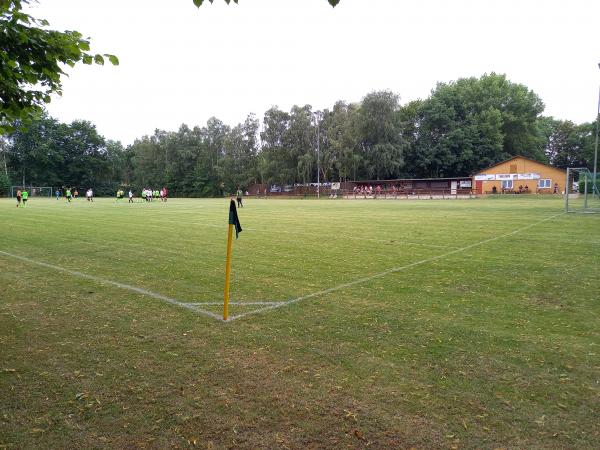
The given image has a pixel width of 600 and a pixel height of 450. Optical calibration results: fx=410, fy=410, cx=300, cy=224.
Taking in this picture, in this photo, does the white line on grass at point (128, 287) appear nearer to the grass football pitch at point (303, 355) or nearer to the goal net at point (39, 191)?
the grass football pitch at point (303, 355)

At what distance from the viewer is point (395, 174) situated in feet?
247

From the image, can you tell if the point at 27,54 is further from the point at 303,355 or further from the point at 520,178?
the point at 520,178

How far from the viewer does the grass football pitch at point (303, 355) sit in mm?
3164

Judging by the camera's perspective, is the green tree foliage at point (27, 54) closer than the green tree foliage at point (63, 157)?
Yes

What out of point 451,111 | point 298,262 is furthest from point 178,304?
point 451,111

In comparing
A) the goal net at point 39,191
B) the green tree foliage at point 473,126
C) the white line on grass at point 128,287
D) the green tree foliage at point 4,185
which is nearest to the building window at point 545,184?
the green tree foliage at point 473,126

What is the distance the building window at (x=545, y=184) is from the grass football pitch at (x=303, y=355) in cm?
5973

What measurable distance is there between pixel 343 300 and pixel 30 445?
446cm

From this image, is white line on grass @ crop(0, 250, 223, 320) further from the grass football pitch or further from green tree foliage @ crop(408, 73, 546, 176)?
green tree foliage @ crop(408, 73, 546, 176)

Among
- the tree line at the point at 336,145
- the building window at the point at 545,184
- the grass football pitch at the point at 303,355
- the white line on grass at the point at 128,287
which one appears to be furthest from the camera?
the tree line at the point at 336,145

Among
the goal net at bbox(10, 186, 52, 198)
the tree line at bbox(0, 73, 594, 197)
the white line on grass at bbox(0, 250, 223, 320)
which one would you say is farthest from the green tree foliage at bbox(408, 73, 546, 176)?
the goal net at bbox(10, 186, 52, 198)

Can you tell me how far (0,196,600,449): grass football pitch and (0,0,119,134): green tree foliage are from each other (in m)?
3.41

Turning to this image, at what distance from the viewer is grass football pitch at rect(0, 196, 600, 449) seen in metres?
3.16

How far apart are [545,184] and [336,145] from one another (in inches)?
1287
